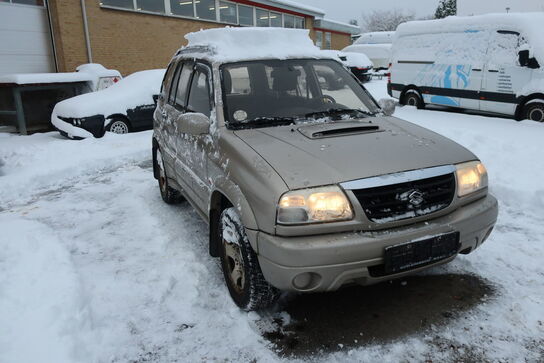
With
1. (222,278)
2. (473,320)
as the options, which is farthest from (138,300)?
(473,320)

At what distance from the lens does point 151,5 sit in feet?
53.3

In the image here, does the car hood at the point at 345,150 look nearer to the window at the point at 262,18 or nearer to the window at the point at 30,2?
the window at the point at 30,2

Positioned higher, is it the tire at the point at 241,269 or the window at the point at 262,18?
the window at the point at 262,18

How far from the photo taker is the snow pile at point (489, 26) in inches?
368

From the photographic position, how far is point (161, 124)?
17.1ft

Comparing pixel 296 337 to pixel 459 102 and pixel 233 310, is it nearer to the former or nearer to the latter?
pixel 233 310

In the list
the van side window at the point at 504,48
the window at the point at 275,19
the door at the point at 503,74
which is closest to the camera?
the door at the point at 503,74

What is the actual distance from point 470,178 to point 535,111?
7.83 metres

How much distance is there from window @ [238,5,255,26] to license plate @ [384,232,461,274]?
19680 mm

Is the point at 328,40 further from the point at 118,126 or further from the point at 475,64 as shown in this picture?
the point at 118,126

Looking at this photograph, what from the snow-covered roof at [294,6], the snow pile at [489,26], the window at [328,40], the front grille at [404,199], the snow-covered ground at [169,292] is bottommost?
the snow-covered ground at [169,292]

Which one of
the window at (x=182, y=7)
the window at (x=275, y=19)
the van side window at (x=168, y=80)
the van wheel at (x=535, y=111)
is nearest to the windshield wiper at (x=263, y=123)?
the van side window at (x=168, y=80)

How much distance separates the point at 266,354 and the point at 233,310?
542mm

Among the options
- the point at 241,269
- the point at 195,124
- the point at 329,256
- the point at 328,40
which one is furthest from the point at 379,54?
the point at 329,256
